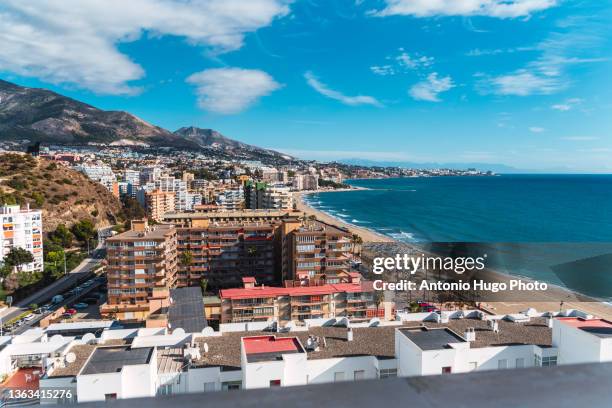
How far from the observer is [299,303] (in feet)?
38.5

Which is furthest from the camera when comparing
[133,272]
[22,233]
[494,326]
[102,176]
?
[102,176]

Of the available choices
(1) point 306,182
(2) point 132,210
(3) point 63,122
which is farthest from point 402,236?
(3) point 63,122

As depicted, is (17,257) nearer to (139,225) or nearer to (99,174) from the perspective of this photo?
(139,225)

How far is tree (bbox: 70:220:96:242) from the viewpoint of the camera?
2347 cm

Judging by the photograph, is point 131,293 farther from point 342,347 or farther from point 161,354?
point 342,347

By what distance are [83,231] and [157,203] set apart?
1230 centimetres

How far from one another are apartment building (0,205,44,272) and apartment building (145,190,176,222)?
52.8 ft

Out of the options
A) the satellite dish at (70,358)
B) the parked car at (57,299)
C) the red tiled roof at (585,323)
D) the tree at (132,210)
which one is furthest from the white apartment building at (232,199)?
the red tiled roof at (585,323)

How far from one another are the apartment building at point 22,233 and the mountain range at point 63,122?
211 ft

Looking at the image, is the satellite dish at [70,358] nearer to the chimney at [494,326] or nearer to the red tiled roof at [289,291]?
the chimney at [494,326]

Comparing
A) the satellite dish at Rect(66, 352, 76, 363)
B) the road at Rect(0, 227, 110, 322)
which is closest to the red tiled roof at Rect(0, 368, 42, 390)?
the satellite dish at Rect(66, 352, 76, 363)

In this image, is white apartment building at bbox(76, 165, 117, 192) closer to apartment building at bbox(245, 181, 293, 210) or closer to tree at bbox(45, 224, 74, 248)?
apartment building at bbox(245, 181, 293, 210)

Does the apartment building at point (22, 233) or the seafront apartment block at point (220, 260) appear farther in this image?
the apartment building at point (22, 233)

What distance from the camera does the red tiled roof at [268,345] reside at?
437 cm
